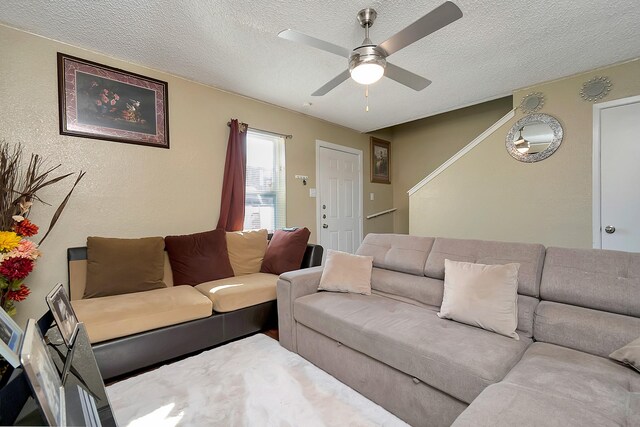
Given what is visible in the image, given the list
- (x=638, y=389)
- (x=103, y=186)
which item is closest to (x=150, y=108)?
(x=103, y=186)

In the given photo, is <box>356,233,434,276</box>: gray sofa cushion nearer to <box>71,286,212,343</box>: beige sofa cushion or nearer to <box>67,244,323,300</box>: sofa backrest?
<box>71,286,212,343</box>: beige sofa cushion

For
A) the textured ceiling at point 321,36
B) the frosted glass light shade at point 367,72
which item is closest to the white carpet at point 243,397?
the frosted glass light shade at point 367,72

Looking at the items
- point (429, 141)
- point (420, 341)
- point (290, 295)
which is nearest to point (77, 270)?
point (290, 295)

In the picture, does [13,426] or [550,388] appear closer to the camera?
[13,426]

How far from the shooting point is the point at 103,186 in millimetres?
2361

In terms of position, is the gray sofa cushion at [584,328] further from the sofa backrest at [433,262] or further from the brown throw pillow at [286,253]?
the brown throw pillow at [286,253]

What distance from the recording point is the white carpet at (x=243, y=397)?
1.27m

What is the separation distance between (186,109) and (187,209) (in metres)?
1.06

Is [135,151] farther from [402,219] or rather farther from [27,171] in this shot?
[402,219]

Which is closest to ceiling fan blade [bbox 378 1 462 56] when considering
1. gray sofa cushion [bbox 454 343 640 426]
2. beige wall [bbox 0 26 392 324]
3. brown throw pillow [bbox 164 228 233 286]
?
gray sofa cushion [bbox 454 343 640 426]

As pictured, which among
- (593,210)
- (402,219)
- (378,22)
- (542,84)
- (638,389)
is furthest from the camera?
(402,219)

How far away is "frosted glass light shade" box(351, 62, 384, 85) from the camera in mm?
1683

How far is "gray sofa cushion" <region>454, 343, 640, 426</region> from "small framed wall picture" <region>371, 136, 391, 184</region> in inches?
160

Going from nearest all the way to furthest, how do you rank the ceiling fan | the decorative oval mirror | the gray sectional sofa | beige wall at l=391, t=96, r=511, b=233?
1. the gray sectional sofa
2. the ceiling fan
3. the decorative oval mirror
4. beige wall at l=391, t=96, r=511, b=233
